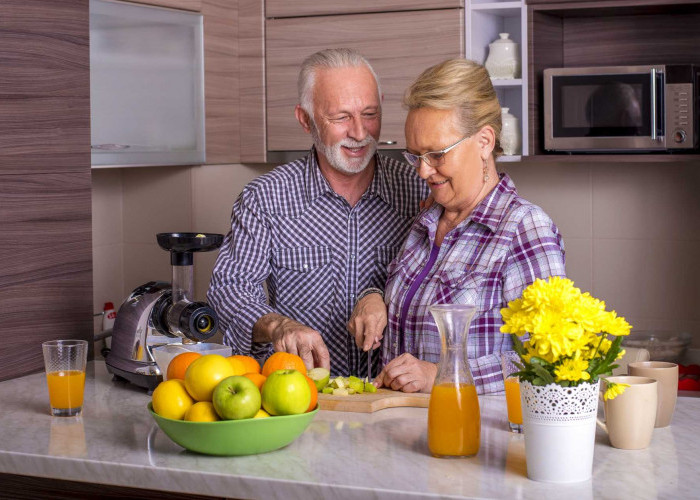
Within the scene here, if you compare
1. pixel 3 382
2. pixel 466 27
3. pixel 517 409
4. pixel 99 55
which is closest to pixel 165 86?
pixel 99 55

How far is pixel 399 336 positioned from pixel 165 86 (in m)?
1.54

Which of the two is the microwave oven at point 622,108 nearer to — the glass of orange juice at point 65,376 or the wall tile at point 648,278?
the wall tile at point 648,278

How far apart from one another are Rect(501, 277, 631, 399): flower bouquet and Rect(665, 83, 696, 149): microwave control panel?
1792mm

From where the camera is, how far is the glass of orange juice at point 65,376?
1.85m

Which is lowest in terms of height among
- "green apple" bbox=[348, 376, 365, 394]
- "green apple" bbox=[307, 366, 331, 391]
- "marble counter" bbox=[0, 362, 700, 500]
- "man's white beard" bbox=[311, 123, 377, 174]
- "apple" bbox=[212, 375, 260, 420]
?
"marble counter" bbox=[0, 362, 700, 500]

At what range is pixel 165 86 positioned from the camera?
332cm

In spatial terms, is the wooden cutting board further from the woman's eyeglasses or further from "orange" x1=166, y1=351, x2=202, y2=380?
the woman's eyeglasses

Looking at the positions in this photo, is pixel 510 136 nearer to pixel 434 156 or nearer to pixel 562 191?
pixel 562 191

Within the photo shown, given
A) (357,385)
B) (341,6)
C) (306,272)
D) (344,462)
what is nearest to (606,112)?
(341,6)

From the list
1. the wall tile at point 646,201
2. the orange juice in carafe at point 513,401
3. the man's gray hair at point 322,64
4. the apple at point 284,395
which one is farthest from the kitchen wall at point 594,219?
the apple at point 284,395

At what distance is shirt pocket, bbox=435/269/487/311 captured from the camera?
201 centimetres

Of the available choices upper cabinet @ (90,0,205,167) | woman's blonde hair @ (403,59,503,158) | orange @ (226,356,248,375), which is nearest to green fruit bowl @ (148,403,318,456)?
orange @ (226,356,248,375)

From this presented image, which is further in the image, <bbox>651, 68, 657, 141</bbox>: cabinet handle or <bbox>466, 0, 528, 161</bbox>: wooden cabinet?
<bbox>466, 0, 528, 161</bbox>: wooden cabinet

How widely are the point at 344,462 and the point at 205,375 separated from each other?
254mm
